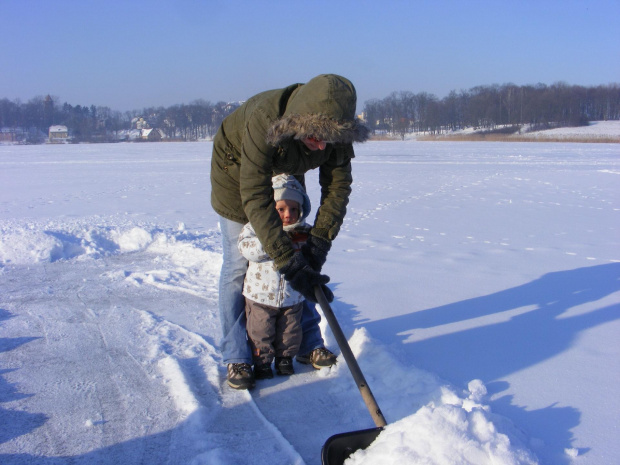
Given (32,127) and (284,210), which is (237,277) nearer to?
(284,210)

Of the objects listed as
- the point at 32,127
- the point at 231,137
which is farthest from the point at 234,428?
the point at 32,127

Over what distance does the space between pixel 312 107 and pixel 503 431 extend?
4.45ft

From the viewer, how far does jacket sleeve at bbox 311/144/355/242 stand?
2.54 meters

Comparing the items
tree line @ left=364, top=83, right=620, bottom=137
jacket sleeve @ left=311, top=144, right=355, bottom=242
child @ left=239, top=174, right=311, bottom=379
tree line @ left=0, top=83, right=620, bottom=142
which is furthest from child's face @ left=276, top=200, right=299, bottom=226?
tree line @ left=364, top=83, right=620, bottom=137

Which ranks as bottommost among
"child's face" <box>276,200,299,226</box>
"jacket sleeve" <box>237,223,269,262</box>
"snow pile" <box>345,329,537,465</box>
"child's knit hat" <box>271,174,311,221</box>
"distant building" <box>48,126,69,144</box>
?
"snow pile" <box>345,329,537,465</box>

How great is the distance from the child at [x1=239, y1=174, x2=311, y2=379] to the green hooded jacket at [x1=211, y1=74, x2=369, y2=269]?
12cm

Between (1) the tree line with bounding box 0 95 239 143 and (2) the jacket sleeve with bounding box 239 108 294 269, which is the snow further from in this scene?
(1) the tree line with bounding box 0 95 239 143

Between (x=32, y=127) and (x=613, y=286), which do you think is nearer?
(x=613, y=286)

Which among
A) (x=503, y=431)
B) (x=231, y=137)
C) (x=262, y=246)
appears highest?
(x=231, y=137)

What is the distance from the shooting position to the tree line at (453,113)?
67875 mm

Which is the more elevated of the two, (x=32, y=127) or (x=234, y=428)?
(x=32, y=127)

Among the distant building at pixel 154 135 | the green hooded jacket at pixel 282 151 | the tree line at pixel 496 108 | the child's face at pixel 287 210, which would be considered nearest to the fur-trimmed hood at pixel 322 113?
the green hooded jacket at pixel 282 151

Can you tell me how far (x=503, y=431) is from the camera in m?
1.87

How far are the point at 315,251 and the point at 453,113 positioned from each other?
248 ft
